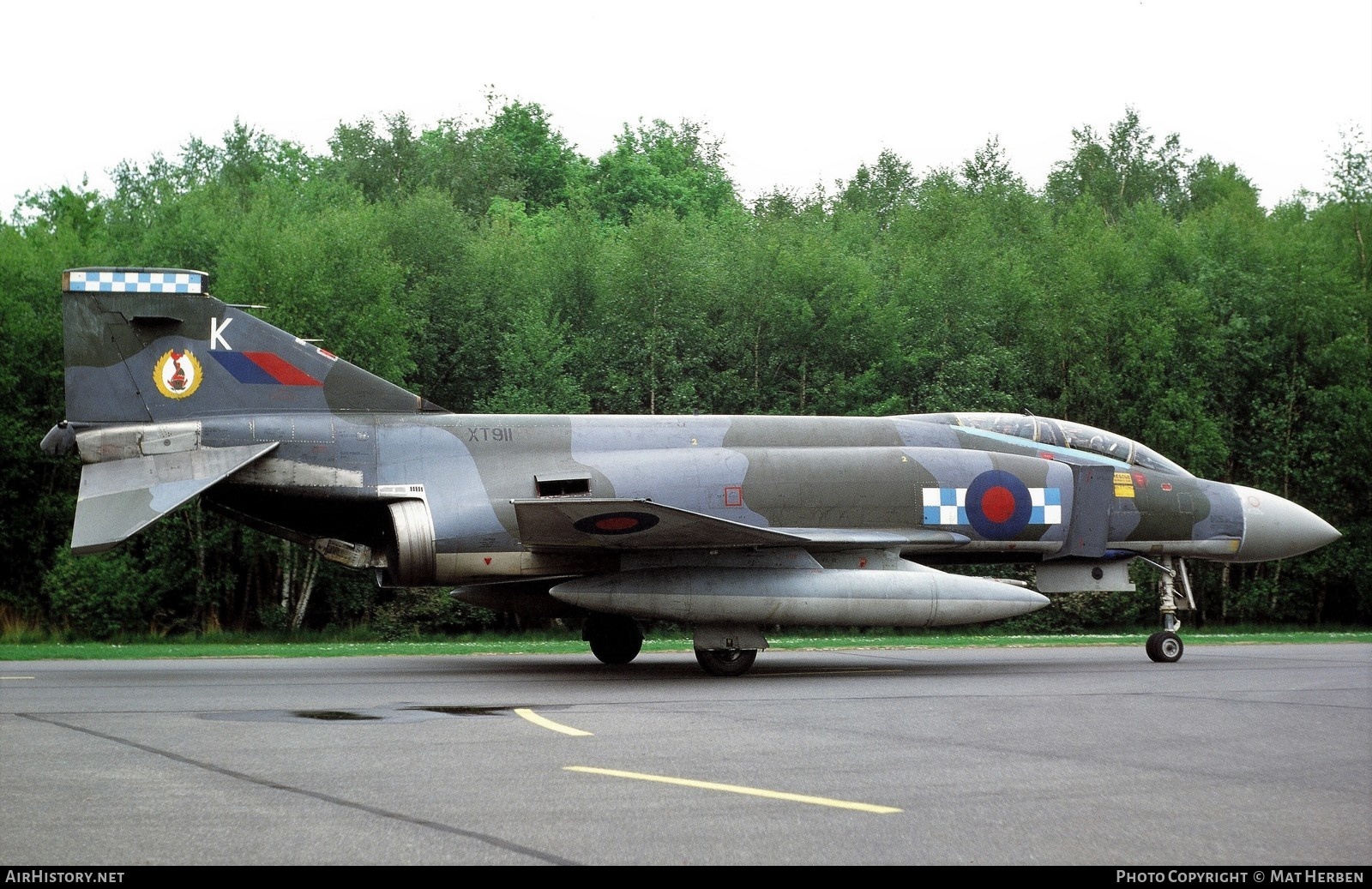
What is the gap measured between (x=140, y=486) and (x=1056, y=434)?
455 inches

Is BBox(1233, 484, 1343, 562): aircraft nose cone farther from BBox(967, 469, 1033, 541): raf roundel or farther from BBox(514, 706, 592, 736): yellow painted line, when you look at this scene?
BBox(514, 706, 592, 736): yellow painted line

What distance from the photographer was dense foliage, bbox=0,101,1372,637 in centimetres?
2809

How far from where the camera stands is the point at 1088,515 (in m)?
17.0

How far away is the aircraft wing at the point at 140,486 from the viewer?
14.4 meters

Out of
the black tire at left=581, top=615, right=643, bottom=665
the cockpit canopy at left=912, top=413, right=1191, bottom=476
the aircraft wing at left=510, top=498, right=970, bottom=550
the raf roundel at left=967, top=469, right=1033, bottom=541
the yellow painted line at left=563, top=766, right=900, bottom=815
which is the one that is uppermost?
the cockpit canopy at left=912, top=413, right=1191, bottom=476

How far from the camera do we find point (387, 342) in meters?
29.1

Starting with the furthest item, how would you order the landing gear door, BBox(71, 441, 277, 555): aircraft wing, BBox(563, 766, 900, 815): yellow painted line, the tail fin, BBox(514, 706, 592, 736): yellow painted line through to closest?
the landing gear door, the tail fin, BBox(71, 441, 277, 555): aircraft wing, BBox(514, 706, 592, 736): yellow painted line, BBox(563, 766, 900, 815): yellow painted line

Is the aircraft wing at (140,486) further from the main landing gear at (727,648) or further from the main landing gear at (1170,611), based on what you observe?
the main landing gear at (1170,611)

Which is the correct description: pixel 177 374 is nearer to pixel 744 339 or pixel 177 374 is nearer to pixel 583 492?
pixel 583 492

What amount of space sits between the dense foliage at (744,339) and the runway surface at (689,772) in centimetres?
1489

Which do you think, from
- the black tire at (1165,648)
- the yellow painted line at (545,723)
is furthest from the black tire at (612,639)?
the black tire at (1165,648)

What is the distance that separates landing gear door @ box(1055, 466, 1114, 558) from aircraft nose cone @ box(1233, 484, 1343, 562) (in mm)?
2123

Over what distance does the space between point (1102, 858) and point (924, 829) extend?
86 centimetres

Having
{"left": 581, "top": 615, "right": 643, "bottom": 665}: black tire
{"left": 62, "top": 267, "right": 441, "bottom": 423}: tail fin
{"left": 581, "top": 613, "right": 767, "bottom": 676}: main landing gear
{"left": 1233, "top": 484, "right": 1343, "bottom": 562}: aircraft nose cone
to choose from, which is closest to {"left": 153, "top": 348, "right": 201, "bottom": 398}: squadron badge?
{"left": 62, "top": 267, "right": 441, "bottom": 423}: tail fin
